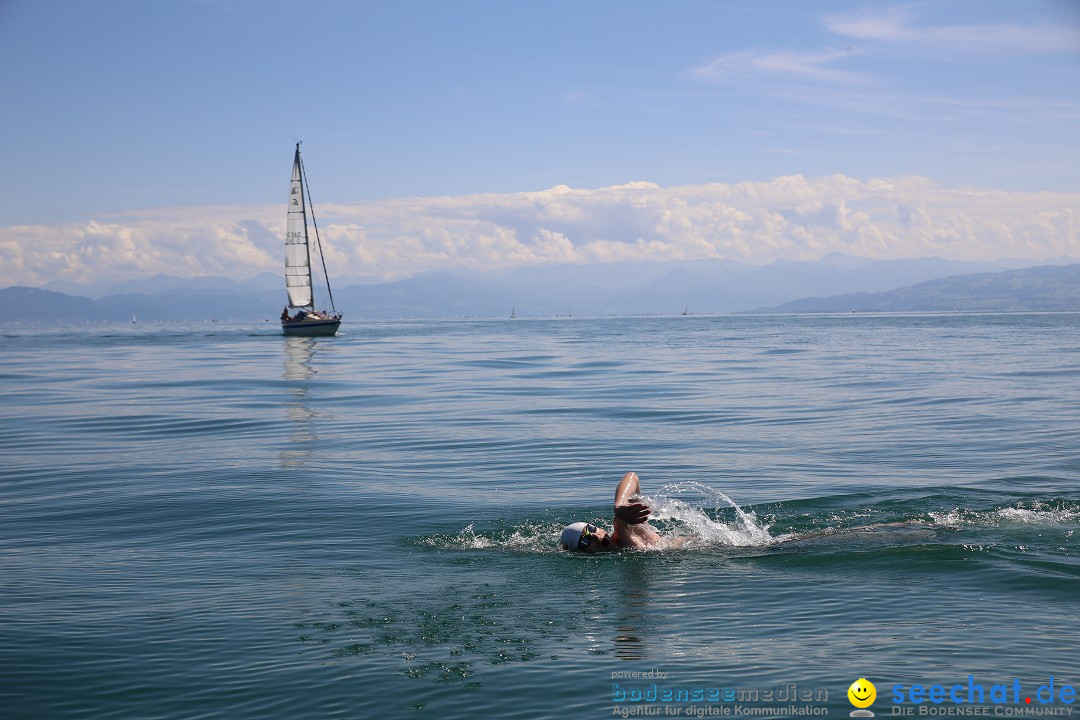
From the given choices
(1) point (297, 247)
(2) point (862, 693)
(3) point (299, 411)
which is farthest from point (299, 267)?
(2) point (862, 693)

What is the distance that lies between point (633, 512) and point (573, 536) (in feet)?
4.82

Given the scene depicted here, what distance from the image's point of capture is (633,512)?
12.6 metres

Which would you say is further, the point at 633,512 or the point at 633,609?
the point at 633,512

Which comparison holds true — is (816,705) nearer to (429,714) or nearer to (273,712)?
(429,714)

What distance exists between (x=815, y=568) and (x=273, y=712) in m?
7.35

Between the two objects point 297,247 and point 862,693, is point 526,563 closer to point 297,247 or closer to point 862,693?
point 862,693

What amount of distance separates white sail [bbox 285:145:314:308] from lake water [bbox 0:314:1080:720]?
255 ft

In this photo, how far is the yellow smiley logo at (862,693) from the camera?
812cm

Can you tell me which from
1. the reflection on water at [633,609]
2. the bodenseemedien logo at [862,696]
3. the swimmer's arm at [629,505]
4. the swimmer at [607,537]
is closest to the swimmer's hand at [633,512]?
the swimmer's arm at [629,505]

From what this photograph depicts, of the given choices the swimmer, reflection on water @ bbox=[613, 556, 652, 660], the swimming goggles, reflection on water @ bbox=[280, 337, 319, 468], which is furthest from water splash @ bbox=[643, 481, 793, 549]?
reflection on water @ bbox=[280, 337, 319, 468]

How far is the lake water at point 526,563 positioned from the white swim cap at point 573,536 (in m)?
0.34

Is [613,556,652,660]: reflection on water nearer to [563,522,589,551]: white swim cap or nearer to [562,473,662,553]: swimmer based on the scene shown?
[562,473,662,553]: swimmer

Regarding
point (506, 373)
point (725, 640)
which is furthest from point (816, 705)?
point (506, 373)

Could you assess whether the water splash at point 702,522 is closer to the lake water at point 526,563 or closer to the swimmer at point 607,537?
the lake water at point 526,563
